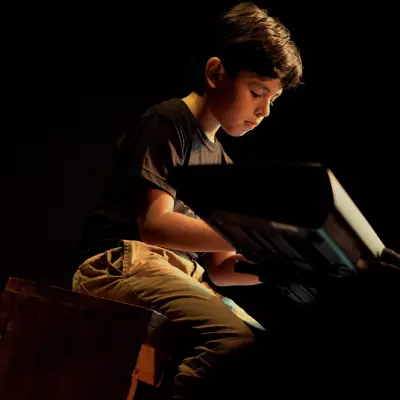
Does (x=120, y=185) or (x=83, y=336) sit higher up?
(x=120, y=185)

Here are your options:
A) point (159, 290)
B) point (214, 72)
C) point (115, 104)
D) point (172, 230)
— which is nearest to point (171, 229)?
point (172, 230)

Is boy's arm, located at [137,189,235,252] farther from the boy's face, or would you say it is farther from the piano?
the boy's face

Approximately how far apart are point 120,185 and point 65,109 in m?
0.76

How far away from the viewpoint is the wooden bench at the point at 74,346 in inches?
33.4

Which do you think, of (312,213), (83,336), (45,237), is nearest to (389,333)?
(312,213)

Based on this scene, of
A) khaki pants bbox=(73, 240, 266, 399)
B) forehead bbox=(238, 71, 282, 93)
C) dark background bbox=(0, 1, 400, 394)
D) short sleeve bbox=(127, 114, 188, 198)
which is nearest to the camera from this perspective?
khaki pants bbox=(73, 240, 266, 399)

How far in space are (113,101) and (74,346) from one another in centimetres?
102

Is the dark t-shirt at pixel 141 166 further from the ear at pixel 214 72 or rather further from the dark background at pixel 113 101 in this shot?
the dark background at pixel 113 101

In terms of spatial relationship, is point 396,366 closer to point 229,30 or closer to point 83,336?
point 83,336

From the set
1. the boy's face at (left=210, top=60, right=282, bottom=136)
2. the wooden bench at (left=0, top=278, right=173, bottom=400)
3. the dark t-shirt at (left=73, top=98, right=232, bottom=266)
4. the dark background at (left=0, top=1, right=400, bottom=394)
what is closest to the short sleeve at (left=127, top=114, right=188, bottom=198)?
the dark t-shirt at (left=73, top=98, right=232, bottom=266)

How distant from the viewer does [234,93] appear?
1.07 metres

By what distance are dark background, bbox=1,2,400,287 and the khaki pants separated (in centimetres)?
71

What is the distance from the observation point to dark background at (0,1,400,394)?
1.64 metres

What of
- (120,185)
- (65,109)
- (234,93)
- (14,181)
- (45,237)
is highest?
(234,93)
